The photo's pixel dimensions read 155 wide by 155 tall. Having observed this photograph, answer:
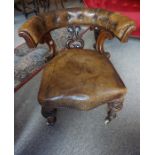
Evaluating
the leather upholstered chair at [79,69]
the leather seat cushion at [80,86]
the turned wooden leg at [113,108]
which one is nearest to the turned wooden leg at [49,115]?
the leather upholstered chair at [79,69]

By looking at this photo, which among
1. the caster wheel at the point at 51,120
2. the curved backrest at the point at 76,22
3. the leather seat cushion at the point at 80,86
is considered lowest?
the caster wheel at the point at 51,120

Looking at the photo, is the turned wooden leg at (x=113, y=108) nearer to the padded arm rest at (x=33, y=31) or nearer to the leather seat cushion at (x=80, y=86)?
the leather seat cushion at (x=80, y=86)

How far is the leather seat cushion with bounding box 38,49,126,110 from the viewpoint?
43.3 inches

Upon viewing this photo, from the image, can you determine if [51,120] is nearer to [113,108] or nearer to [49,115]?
[49,115]

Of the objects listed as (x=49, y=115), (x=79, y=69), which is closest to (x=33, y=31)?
(x=79, y=69)

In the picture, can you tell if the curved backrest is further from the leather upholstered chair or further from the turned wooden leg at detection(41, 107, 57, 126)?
the turned wooden leg at detection(41, 107, 57, 126)

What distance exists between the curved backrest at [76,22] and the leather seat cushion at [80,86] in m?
0.21

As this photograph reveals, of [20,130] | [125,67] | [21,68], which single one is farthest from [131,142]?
[21,68]

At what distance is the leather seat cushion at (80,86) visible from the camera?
110 cm

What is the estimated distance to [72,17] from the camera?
4.60ft

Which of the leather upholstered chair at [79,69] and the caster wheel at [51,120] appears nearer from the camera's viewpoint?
the leather upholstered chair at [79,69]

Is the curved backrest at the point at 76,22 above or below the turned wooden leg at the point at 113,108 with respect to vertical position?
above
